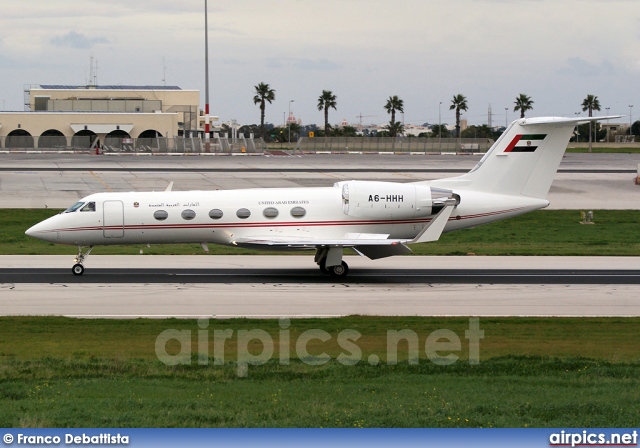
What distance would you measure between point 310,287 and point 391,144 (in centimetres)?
9980

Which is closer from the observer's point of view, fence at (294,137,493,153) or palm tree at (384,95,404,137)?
fence at (294,137,493,153)

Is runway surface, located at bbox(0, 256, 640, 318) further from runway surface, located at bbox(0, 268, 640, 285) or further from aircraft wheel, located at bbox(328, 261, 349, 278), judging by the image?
aircraft wheel, located at bbox(328, 261, 349, 278)

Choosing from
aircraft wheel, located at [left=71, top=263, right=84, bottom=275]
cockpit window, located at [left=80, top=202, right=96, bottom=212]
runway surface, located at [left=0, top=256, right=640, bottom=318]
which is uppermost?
cockpit window, located at [left=80, top=202, right=96, bottom=212]

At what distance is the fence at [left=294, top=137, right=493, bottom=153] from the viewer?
121938mm

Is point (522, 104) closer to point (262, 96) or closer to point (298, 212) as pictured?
point (262, 96)

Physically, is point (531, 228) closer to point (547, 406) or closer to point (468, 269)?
point (468, 269)

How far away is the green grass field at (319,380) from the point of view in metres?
11.9

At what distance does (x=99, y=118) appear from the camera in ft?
394

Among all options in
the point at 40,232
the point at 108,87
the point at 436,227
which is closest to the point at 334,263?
the point at 436,227

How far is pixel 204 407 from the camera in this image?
12.5 m

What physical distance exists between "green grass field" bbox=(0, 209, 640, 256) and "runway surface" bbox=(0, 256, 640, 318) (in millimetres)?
1923

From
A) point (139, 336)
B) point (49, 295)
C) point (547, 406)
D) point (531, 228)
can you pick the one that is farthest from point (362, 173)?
point (547, 406)

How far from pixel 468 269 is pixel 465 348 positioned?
40.8ft

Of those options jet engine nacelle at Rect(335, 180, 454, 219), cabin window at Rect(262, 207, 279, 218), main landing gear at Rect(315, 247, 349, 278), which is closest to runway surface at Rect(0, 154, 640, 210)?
cabin window at Rect(262, 207, 279, 218)
